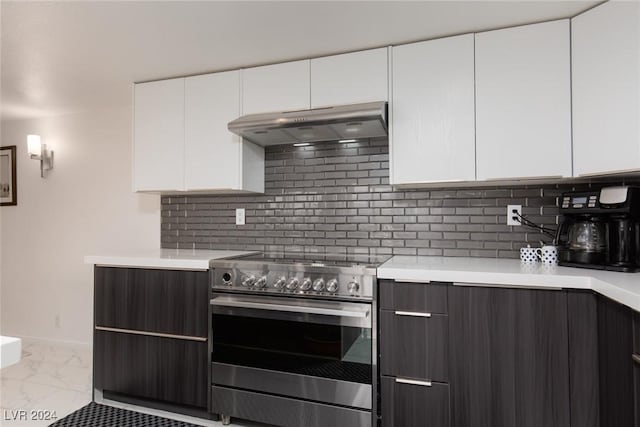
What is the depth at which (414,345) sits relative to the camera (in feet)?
5.83

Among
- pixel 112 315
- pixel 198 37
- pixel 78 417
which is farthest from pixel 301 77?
pixel 78 417

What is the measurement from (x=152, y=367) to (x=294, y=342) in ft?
3.15

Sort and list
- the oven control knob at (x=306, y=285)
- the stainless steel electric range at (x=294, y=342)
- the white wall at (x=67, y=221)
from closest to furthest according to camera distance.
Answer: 1. the stainless steel electric range at (x=294, y=342)
2. the oven control knob at (x=306, y=285)
3. the white wall at (x=67, y=221)

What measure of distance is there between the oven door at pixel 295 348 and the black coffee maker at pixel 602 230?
105cm

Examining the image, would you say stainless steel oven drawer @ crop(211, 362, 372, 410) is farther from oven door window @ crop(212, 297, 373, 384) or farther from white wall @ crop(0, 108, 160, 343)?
white wall @ crop(0, 108, 160, 343)

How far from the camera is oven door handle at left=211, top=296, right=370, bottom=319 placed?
1.84 metres

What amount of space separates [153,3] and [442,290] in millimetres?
1922

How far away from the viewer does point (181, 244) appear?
3.02 m

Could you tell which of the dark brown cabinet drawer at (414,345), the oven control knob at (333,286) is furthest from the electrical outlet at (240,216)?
the dark brown cabinet drawer at (414,345)

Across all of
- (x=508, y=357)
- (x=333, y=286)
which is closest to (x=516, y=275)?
(x=508, y=357)

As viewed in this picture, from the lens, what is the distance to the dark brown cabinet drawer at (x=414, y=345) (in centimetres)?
174

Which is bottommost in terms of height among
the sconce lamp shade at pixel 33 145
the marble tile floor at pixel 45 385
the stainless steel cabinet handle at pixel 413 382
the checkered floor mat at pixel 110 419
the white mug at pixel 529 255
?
the marble tile floor at pixel 45 385

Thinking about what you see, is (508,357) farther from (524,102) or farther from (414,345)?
(524,102)

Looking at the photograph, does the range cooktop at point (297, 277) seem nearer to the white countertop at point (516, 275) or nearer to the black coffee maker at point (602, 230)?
the white countertop at point (516, 275)
